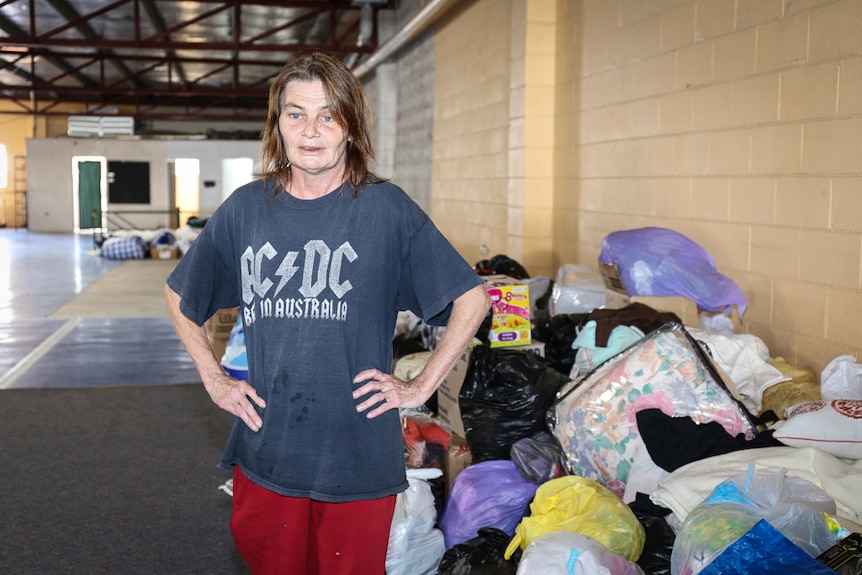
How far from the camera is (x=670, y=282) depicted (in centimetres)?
404

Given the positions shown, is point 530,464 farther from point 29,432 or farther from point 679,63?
point 29,432

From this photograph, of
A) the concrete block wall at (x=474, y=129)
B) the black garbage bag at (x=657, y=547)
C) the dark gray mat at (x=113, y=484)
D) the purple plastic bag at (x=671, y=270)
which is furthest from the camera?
the concrete block wall at (x=474, y=129)

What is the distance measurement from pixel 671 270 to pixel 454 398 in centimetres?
120

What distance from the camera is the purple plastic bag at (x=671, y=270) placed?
402 cm

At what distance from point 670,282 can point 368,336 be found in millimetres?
2588

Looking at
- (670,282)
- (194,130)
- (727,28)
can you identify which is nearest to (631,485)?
(670,282)

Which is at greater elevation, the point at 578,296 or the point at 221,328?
the point at 578,296

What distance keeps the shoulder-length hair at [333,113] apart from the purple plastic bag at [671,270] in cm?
249

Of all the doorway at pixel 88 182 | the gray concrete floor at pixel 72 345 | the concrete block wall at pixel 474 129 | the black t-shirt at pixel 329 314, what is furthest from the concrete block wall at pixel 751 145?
the doorway at pixel 88 182

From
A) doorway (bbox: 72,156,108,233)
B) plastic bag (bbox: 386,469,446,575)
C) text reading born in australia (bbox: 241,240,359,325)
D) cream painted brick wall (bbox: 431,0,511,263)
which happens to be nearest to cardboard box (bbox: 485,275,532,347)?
plastic bag (bbox: 386,469,446,575)

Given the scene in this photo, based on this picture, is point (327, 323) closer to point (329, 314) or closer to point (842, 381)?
point (329, 314)

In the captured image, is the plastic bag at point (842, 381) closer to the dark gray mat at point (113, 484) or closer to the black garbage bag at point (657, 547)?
the black garbage bag at point (657, 547)

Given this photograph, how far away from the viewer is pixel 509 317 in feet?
12.5

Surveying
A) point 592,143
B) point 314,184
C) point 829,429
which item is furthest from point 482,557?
point 592,143
